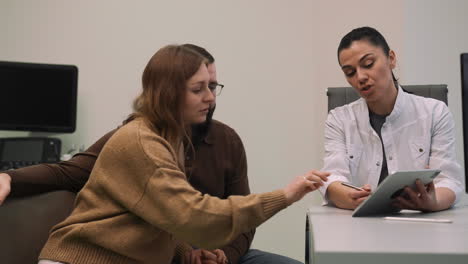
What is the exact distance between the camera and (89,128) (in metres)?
2.76

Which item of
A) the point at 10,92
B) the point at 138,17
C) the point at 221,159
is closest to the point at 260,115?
the point at 138,17

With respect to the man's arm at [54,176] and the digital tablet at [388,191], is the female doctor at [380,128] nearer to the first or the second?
the digital tablet at [388,191]

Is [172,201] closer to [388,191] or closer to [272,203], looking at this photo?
[272,203]

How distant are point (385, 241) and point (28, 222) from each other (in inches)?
35.1

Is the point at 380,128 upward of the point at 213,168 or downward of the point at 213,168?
upward

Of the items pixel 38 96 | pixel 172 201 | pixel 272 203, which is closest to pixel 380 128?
pixel 272 203

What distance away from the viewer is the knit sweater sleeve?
113cm

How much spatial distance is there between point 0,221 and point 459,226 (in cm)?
104

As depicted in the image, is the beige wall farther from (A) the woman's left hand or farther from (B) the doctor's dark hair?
(A) the woman's left hand

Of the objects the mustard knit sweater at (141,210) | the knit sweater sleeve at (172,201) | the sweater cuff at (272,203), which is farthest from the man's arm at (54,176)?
the sweater cuff at (272,203)

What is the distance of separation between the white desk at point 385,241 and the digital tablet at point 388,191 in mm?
44

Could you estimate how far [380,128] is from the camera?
5.84ft

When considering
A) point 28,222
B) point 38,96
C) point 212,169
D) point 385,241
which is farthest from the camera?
point 38,96

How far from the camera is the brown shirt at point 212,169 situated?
1.43 metres
